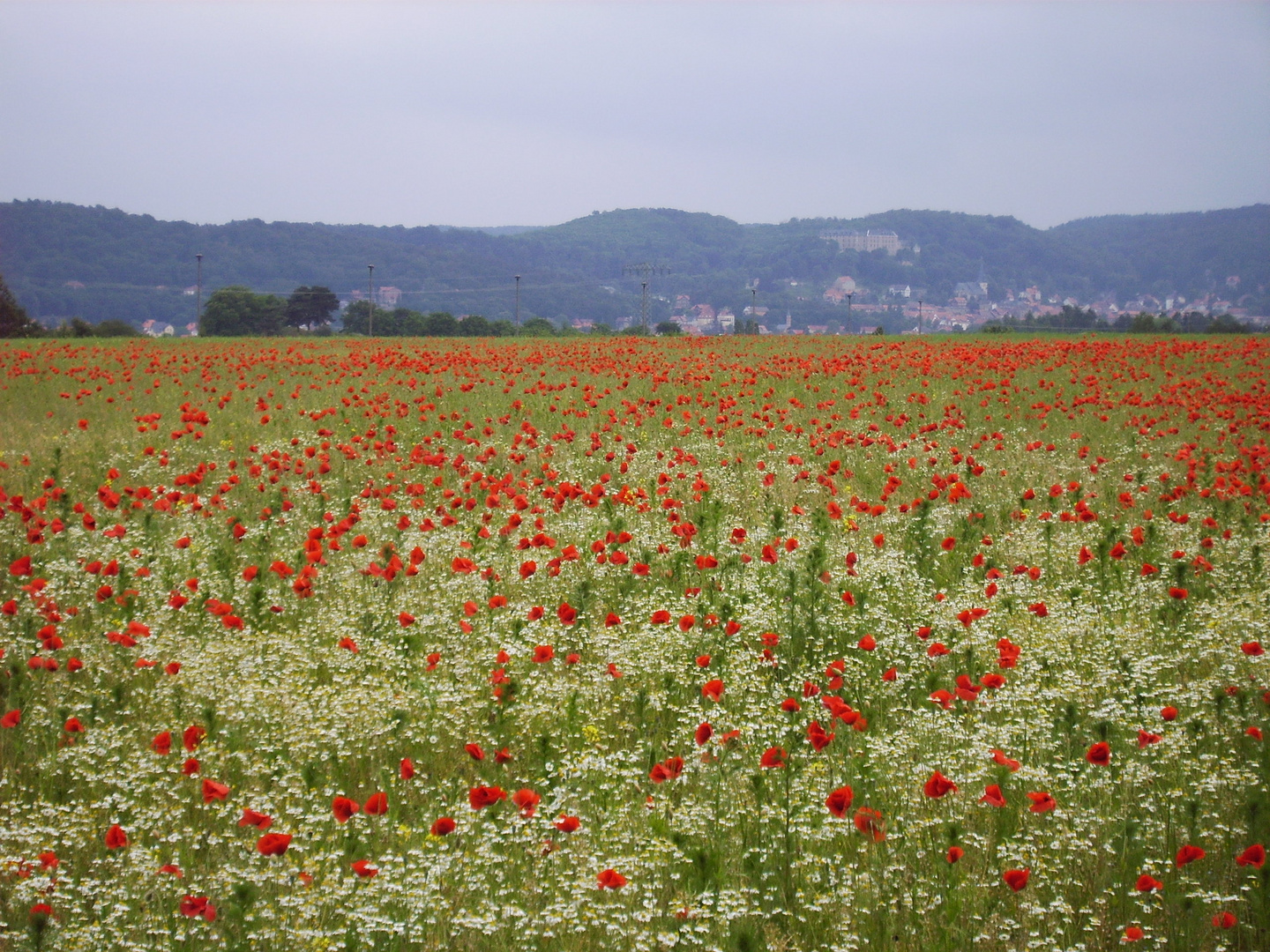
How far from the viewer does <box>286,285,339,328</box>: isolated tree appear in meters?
45.8

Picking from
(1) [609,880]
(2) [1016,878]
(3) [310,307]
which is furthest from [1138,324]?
(3) [310,307]

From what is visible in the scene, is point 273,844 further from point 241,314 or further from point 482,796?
point 241,314

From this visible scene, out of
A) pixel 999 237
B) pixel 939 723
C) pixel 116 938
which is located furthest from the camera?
pixel 999 237

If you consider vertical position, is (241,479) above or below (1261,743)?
above

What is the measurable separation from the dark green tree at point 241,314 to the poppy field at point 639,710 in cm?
3751

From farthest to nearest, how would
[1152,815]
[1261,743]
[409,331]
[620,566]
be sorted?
[409,331] < [620,566] < [1261,743] < [1152,815]

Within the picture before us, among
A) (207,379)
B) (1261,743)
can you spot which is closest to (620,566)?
(1261,743)

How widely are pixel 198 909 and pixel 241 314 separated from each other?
45843mm

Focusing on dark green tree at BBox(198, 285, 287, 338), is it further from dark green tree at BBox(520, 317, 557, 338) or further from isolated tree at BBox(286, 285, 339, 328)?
dark green tree at BBox(520, 317, 557, 338)

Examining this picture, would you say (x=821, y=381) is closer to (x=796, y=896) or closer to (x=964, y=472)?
(x=964, y=472)

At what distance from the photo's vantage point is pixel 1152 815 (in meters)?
2.97

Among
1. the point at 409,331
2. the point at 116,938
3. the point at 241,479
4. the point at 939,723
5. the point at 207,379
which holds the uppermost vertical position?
the point at 409,331

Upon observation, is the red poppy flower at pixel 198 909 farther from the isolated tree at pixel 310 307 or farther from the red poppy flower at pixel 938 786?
the isolated tree at pixel 310 307

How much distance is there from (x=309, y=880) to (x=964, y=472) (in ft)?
21.1
